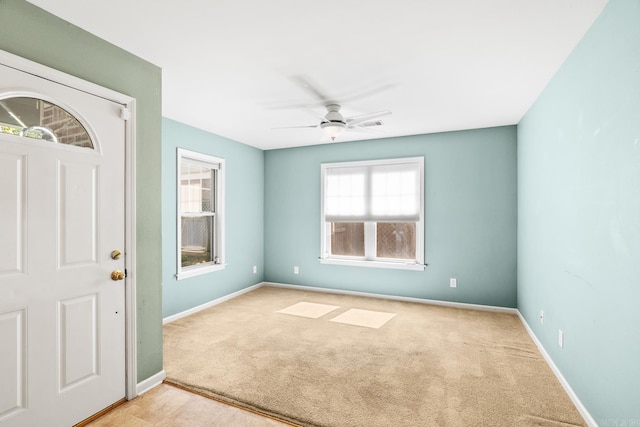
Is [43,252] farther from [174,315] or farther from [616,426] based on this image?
[616,426]

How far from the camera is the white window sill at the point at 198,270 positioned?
170 inches

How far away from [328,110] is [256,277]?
343cm

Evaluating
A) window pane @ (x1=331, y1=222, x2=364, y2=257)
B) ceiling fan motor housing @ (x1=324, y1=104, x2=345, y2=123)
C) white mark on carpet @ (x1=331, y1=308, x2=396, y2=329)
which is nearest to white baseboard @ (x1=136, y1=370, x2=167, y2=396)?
white mark on carpet @ (x1=331, y1=308, x2=396, y2=329)

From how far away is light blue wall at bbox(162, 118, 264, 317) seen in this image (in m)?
4.15

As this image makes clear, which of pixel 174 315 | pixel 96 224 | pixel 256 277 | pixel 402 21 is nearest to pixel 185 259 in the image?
pixel 174 315

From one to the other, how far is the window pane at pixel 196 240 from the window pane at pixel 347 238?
205cm

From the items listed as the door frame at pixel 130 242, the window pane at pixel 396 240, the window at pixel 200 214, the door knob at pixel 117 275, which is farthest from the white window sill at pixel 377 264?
the door knob at pixel 117 275

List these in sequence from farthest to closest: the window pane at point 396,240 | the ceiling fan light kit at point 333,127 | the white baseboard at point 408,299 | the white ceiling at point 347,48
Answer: the window pane at point 396,240 < the white baseboard at point 408,299 < the ceiling fan light kit at point 333,127 < the white ceiling at point 347,48

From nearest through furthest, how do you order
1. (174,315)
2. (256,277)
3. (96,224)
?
(96,224) → (174,315) → (256,277)

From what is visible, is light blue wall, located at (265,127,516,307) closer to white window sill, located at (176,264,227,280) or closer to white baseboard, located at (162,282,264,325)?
white baseboard, located at (162,282,264,325)

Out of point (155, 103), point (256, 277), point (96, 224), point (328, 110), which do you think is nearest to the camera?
point (96, 224)

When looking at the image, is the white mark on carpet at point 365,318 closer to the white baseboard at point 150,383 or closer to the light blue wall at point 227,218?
the light blue wall at point 227,218

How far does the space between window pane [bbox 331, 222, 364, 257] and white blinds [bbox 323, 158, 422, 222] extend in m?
0.15

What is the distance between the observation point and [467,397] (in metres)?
2.44
